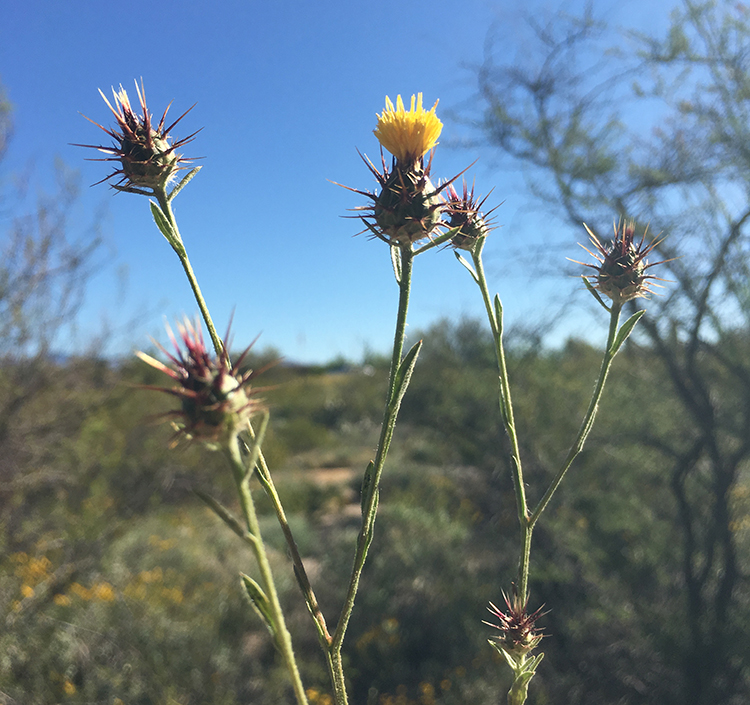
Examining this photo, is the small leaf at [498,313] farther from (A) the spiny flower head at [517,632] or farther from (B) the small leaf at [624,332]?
(A) the spiny flower head at [517,632]

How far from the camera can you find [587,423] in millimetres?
761

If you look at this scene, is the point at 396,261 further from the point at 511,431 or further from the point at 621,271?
the point at 621,271

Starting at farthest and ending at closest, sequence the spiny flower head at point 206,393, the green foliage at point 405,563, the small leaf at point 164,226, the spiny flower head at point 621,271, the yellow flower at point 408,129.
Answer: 1. the green foliage at point 405,563
2. the spiny flower head at point 621,271
3. the yellow flower at point 408,129
4. the small leaf at point 164,226
5. the spiny flower head at point 206,393

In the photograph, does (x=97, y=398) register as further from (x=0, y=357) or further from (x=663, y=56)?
(x=663, y=56)

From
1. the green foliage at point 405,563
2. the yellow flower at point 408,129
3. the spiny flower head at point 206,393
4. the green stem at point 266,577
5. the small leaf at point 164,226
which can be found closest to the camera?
the green stem at point 266,577

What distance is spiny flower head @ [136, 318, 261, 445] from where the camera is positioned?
1.73 feet

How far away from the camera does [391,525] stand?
740 cm

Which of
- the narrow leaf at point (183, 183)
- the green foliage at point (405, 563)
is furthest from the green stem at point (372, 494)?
the green foliage at point (405, 563)

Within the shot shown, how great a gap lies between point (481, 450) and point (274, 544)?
366 cm

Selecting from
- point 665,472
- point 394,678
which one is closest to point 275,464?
point 394,678

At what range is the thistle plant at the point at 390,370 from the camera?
0.53 m

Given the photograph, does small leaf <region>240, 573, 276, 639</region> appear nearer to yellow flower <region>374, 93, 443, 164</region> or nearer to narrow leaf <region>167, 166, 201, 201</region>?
narrow leaf <region>167, 166, 201, 201</region>

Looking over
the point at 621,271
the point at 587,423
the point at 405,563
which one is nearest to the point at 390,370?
the point at 587,423

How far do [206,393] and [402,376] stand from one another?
9.5 inches
